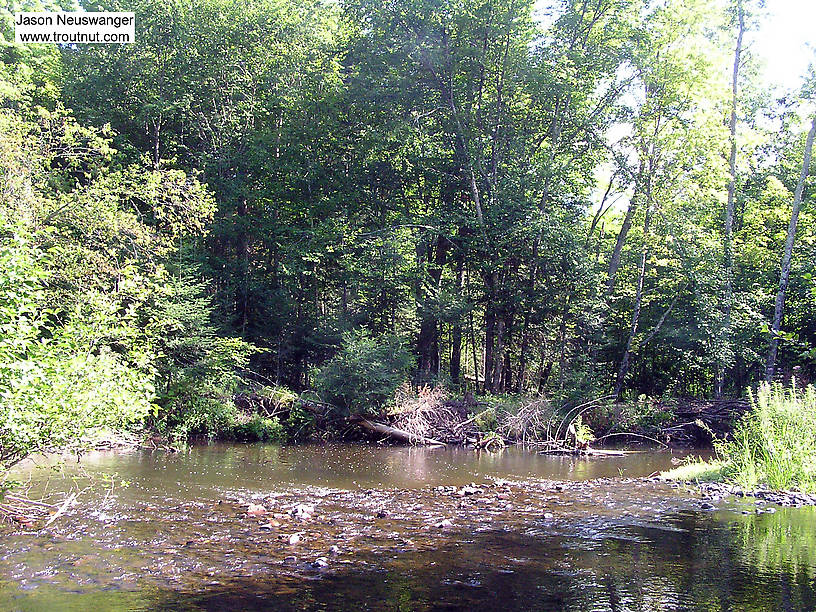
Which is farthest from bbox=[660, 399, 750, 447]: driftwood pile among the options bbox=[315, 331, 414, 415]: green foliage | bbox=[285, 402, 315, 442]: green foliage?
bbox=[285, 402, 315, 442]: green foliage

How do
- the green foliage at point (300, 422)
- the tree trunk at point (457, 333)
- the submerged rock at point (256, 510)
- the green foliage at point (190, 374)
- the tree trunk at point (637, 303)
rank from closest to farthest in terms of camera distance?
the submerged rock at point (256, 510) < the green foliage at point (190, 374) < the green foliage at point (300, 422) < the tree trunk at point (637, 303) < the tree trunk at point (457, 333)

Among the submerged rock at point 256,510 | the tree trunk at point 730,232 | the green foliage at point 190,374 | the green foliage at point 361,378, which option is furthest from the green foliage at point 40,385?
the tree trunk at point 730,232

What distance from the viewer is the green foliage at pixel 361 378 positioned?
2114 cm

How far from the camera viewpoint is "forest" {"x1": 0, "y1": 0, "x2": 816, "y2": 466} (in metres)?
23.9

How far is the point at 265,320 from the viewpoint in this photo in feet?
92.9

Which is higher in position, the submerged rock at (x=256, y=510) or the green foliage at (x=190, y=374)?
the green foliage at (x=190, y=374)

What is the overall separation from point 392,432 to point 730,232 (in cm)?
1475

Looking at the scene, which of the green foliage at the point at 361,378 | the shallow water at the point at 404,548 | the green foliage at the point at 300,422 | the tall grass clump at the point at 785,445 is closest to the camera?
the shallow water at the point at 404,548

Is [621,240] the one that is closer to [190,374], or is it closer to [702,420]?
[702,420]

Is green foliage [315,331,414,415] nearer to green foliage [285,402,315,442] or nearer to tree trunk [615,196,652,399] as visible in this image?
green foliage [285,402,315,442]

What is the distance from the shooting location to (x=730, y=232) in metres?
25.7

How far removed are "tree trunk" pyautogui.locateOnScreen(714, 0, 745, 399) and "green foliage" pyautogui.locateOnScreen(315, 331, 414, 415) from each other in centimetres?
1098

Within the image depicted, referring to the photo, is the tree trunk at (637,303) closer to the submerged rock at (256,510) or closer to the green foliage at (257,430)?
the green foliage at (257,430)

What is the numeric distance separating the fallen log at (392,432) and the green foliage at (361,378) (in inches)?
12.1
